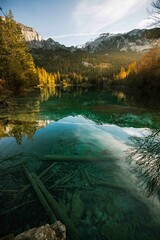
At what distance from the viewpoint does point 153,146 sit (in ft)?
30.4

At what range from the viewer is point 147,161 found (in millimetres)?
7562

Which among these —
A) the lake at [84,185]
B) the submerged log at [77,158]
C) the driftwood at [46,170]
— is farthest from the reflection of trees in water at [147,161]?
the driftwood at [46,170]

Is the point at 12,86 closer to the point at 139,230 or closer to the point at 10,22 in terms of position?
the point at 10,22

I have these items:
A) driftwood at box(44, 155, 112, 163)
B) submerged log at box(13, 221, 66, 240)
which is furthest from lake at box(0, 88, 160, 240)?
submerged log at box(13, 221, 66, 240)

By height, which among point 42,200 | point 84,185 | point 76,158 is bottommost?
point 76,158

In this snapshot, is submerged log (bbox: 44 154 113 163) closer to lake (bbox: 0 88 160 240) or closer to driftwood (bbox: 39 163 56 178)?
lake (bbox: 0 88 160 240)

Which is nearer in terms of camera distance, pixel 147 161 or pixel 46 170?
pixel 46 170

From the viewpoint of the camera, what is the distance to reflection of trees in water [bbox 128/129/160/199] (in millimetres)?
6025

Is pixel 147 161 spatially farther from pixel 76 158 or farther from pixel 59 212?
pixel 59 212

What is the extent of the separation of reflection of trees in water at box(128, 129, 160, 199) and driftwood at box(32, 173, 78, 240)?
262cm

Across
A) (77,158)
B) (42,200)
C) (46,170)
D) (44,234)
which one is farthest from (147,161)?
(44,234)

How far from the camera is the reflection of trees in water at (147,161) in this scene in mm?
6025

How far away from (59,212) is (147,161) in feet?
14.4

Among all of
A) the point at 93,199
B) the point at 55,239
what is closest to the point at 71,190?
the point at 93,199
